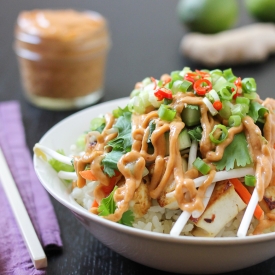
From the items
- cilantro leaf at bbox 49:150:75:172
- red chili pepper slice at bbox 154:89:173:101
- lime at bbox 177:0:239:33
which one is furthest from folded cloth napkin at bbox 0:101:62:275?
lime at bbox 177:0:239:33

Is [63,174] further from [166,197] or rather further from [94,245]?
[166,197]

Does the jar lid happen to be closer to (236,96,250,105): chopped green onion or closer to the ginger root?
the ginger root

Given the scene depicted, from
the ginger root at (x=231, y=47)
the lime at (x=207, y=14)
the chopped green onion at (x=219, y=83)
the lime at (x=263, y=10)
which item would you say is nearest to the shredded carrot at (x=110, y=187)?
the chopped green onion at (x=219, y=83)

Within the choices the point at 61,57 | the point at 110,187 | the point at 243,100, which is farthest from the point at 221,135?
the point at 61,57

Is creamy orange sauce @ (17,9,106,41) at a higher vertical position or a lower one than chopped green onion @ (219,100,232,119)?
lower

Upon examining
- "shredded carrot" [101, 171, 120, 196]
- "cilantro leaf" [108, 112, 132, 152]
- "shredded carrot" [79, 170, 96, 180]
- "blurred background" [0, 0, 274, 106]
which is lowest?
"blurred background" [0, 0, 274, 106]

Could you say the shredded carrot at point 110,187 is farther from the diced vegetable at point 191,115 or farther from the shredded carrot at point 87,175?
the diced vegetable at point 191,115
